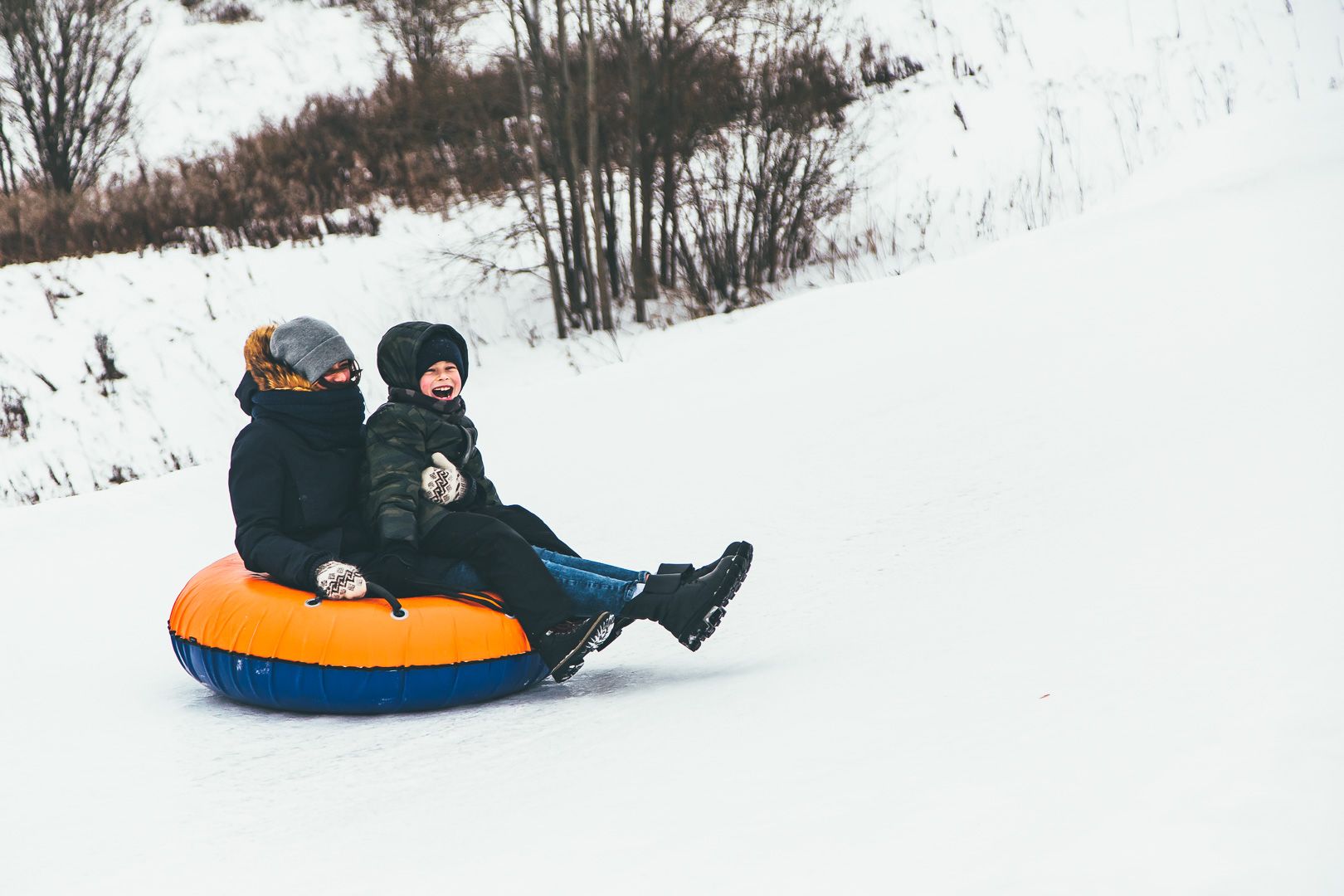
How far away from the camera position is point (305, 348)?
3549mm

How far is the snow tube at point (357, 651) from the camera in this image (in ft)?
10.9

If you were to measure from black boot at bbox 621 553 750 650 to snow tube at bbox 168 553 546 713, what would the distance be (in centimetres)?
41

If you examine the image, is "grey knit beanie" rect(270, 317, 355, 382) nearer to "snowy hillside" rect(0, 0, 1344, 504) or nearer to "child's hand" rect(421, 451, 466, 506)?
"child's hand" rect(421, 451, 466, 506)

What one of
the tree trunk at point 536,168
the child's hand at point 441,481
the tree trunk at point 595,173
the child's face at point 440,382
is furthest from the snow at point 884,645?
the tree trunk at point 536,168

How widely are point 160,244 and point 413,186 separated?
11.1 ft

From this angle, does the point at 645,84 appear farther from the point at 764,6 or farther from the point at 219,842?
the point at 219,842

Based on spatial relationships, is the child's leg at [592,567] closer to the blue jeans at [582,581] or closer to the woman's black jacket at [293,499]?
the blue jeans at [582,581]

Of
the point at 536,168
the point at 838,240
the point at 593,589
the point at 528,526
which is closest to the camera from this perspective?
the point at 593,589

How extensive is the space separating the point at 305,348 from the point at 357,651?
980 mm

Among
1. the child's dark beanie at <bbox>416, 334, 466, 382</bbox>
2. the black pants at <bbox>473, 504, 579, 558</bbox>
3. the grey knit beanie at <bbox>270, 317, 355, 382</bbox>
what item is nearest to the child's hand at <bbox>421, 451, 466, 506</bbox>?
the black pants at <bbox>473, 504, 579, 558</bbox>

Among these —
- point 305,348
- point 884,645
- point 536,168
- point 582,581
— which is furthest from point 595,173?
point 884,645

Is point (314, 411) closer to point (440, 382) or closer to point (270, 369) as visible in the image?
point (270, 369)

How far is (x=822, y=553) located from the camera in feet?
14.8

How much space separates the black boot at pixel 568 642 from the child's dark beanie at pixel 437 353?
0.93 m
